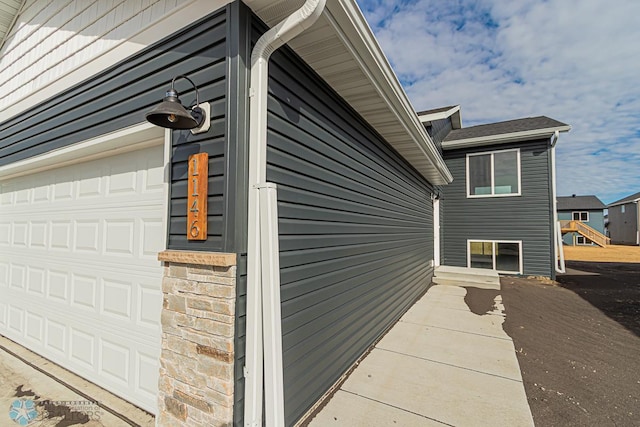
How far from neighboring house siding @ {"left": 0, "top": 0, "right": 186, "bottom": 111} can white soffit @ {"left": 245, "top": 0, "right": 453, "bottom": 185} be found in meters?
0.89

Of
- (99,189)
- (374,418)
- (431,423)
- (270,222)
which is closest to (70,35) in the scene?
(99,189)

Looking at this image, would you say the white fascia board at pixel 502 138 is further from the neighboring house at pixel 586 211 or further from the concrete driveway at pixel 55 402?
the neighboring house at pixel 586 211

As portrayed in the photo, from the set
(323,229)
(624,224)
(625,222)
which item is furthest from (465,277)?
(624,224)

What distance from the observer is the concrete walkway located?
2311 mm

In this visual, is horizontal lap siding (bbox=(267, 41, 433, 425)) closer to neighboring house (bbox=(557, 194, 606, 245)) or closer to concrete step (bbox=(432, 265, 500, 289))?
concrete step (bbox=(432, 265, 500, 289))

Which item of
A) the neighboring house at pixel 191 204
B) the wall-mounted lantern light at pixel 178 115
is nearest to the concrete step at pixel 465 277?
the neighboring house at pixel 191 204

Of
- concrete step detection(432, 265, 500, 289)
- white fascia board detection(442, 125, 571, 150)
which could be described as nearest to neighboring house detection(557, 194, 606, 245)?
white fascia board detection(442, 125, 571, 150)

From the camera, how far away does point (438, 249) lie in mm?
9609

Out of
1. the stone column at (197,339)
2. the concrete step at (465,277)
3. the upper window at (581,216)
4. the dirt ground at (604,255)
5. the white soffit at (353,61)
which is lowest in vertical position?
the dirt ground at (604,255)

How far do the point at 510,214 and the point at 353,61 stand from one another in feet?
29.3

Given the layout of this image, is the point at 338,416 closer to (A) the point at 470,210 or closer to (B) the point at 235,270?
(B) the point at 235,270

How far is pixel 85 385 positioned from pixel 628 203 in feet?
130

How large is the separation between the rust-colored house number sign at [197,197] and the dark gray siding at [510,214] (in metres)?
9.55

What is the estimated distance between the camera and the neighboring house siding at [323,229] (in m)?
2.10
